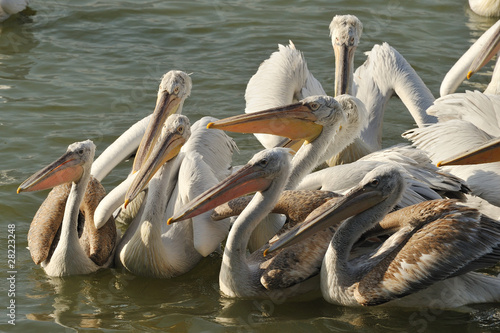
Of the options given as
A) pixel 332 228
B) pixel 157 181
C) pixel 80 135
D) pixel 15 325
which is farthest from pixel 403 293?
pixel 80 135

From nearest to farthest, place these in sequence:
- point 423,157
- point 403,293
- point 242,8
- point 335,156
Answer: point 403,293 → point 423,157 → point 335,156 → point 242,8

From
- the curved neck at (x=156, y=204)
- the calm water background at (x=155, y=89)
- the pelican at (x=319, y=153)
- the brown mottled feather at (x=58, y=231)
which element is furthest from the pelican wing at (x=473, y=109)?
the brown mottled feather at (x=58, y=231)

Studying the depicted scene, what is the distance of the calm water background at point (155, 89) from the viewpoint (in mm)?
4301

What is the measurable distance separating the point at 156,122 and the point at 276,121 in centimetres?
95

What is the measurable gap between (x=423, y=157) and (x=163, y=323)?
208 centimetres

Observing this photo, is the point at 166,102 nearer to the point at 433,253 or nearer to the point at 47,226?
the point at 47,226

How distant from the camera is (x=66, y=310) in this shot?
4395 millimetres

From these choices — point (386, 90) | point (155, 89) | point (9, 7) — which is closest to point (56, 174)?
point (386, 90)

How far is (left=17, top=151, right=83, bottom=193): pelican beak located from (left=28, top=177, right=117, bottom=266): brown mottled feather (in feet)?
0.83

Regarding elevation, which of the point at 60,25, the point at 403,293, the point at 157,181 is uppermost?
the point at 60,25

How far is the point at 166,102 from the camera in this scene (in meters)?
5.36

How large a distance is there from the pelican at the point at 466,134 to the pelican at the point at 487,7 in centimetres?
395

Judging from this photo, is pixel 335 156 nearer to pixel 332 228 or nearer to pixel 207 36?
pixel 332 228

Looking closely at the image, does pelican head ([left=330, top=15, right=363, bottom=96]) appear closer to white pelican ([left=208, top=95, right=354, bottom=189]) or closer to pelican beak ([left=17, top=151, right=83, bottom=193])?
white pelican ([left=208, top=95, right=354, bottom=189])
